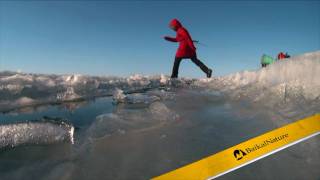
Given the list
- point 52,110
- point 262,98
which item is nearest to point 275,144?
point 262,98

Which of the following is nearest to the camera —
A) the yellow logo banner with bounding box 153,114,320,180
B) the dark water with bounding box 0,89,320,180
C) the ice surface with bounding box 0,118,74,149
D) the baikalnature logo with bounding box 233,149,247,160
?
the yellow logo banner with bounding box 153,114,320,180

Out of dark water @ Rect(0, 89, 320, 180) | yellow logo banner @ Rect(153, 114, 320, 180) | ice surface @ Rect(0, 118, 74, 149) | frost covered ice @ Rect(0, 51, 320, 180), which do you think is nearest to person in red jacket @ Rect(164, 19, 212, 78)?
frost covered ice @ Rect(0, 51, 320, 180)

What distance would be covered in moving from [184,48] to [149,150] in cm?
740

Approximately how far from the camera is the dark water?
59.5 inches

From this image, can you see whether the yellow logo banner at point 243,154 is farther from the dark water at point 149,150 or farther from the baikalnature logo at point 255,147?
the dark water at point 149,150

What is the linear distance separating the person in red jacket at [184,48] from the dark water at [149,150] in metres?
6.27

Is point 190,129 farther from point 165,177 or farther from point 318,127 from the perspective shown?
point 165,177

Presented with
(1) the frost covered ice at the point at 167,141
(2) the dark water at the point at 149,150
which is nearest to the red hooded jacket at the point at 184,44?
(1) the frost covered ice at the point at 167,141

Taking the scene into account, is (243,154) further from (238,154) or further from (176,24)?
(176,24)

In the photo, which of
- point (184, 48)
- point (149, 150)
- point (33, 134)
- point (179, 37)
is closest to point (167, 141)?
point (149, 150)

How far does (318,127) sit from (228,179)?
0.69 metres

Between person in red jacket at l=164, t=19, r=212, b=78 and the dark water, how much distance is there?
20.6 ft

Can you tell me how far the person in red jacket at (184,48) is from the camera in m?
9.01

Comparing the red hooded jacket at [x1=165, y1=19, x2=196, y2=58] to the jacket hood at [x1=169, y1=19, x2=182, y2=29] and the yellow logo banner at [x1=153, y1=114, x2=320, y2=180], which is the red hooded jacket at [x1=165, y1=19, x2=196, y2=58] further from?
the yellow logo banner at [x1=153, y1=114, x2=320, y2=180]
